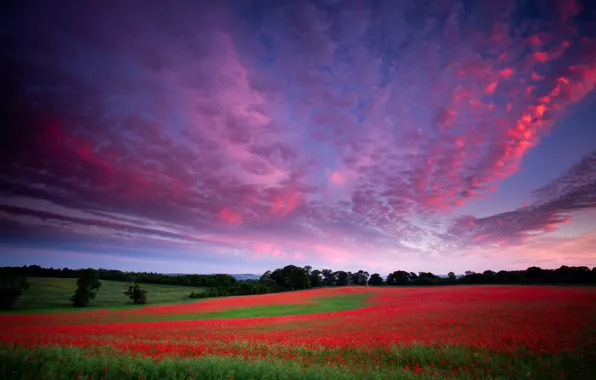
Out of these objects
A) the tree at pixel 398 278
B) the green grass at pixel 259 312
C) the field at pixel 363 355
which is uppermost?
the tree at pixel 398 278

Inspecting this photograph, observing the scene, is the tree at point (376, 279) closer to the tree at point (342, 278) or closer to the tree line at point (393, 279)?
the tree line at point (393, 279)

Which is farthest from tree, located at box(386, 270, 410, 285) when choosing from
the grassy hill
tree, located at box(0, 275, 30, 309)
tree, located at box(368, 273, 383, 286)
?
tree, located at box(0, 275, 30, 309)

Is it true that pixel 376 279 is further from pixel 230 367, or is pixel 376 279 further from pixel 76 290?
pixel 230 367

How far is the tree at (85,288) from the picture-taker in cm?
5753

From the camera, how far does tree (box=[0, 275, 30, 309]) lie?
161 feet

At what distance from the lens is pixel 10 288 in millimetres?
50469

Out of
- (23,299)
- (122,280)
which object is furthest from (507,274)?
(122,280)

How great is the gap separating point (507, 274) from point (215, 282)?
105 meters

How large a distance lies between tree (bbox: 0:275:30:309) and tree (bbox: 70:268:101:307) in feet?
28.4

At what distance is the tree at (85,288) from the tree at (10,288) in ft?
28.4

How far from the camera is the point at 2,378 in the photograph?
6.44 m

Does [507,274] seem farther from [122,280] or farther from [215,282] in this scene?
[122,280]

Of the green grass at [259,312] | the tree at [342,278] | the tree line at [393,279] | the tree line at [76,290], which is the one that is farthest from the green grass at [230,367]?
the tree at [342,278]

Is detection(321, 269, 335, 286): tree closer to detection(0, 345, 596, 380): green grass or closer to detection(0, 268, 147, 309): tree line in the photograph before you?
detection(0, 268, 147, 309): tree line
